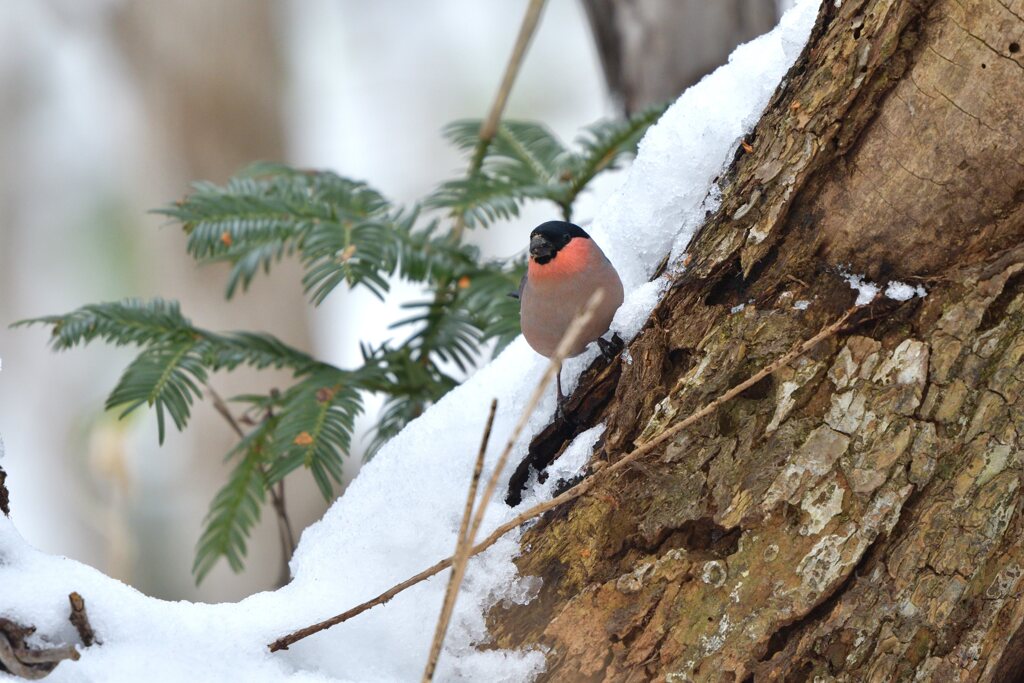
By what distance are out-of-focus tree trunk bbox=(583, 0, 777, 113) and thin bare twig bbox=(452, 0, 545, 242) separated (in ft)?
3.02

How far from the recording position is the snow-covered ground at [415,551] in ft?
3.62

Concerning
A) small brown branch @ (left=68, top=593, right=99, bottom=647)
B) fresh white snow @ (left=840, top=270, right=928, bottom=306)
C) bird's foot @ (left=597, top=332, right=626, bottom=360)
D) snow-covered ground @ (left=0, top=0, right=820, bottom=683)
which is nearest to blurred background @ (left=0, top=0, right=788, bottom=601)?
snow-covered ground @ (left=0, top=0, right=820, bottom=683)

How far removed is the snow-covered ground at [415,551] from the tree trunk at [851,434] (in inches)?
3.8

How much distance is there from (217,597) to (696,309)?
4135 mm

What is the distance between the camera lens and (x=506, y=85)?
236cm

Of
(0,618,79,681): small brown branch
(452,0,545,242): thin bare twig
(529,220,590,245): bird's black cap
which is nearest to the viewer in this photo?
(0,618,79,681): small brown branch

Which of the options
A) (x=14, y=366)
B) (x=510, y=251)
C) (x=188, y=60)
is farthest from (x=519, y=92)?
(x=14, y=366)

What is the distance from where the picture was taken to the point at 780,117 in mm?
1268

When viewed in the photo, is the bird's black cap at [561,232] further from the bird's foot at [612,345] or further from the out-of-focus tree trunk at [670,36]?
the out-of-focus tree trunk at [670,36]

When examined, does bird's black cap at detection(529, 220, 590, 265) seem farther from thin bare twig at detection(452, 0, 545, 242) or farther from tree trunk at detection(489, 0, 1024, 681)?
thin bare twig at detection(452, 0, 545, 242)

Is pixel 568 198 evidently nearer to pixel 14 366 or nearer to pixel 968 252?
pixel 968 252

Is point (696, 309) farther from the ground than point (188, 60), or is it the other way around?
point (188, 60)

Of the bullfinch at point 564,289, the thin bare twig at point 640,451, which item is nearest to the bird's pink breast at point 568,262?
the bullfinch at point 564,289

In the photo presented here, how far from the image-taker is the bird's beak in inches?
58.6
